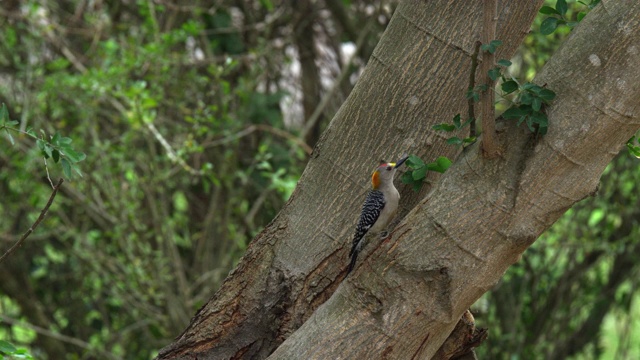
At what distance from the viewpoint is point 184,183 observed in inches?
258

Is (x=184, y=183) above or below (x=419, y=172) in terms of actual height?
above

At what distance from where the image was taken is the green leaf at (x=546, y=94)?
203cm

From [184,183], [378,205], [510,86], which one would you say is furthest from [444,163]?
[184,183]

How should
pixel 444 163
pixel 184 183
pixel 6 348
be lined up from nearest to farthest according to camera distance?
pixel 6 348 < pixel 444 163 < pixel 184 183

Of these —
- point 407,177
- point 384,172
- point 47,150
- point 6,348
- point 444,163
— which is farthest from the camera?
point 384,172

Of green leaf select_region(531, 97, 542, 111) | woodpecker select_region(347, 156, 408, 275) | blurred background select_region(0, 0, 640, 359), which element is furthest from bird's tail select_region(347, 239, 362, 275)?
blurred background select_region(0, 0, 640, 359)

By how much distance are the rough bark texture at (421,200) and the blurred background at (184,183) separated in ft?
9.13

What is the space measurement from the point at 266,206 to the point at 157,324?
1.29 metres

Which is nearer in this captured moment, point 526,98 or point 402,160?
point 526,98

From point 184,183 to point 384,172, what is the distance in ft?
13.2

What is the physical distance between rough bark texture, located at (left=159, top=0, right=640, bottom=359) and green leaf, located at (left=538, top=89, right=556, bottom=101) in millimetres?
32

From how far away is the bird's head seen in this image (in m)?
2.59

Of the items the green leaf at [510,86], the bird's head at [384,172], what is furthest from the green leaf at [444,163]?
the green leaf at [510,86]

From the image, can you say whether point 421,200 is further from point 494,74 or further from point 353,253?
point 494,74
